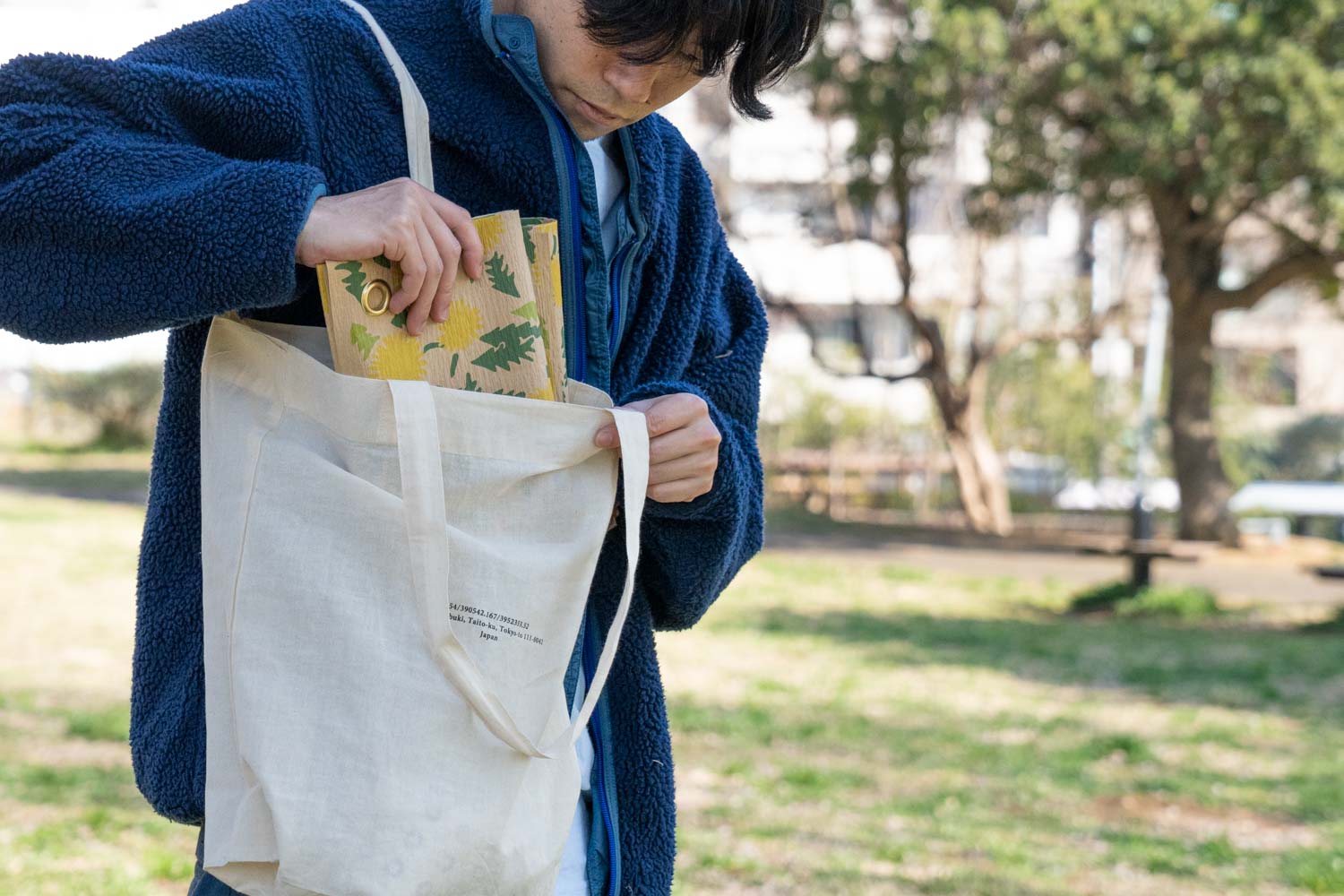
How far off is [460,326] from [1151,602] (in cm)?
1073

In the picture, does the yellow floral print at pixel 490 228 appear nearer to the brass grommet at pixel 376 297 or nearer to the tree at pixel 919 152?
the brass grommet at pixel 376 297

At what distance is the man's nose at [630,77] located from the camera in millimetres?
1412

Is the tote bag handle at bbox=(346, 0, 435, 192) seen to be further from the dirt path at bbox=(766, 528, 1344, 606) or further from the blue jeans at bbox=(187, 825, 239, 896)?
the dirt path at bbox=(766, 528, 1344, 606)

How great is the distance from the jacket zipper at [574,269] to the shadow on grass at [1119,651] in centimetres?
696

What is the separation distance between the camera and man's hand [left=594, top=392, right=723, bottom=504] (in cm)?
143

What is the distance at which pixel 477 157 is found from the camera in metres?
1.46

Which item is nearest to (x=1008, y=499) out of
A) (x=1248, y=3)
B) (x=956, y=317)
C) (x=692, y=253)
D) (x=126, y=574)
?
(x=956, y=317)

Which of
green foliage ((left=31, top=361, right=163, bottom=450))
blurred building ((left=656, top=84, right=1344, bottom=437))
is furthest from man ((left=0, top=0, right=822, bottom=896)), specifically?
green foliage ((left=31, top=361, right=163, bottom=450))

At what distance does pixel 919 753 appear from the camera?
6449 mm

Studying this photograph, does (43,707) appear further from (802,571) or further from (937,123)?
(937,123)

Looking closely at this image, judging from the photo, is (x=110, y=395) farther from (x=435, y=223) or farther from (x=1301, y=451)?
(x=435, y=223)

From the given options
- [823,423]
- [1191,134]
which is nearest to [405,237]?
[1191,134]

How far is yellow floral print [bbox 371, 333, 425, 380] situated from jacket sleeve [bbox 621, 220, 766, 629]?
0.26 meters

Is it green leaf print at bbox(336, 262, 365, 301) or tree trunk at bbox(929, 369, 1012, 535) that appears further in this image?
tree trunk at bbox(929, 369, 1012, 535)
